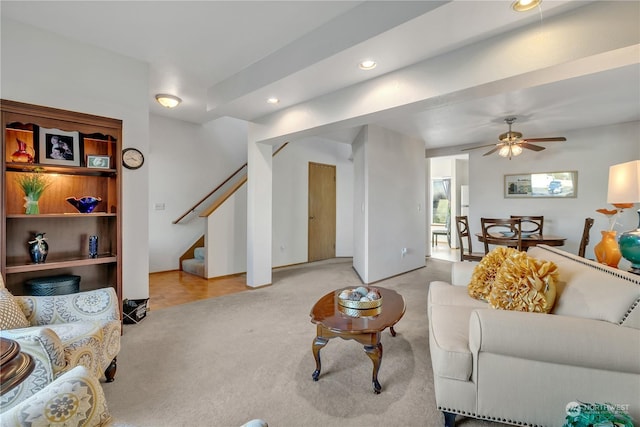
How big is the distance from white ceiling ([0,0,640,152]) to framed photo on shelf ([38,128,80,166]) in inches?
35.3

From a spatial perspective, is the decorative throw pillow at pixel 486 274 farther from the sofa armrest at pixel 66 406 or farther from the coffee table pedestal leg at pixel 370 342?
the sofa armrest at pixel 66 406

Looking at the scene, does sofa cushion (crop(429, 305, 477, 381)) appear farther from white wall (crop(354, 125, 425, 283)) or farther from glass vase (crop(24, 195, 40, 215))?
glass vase (crop(24, 195, 40, 215))

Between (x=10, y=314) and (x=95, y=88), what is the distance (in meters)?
2.23

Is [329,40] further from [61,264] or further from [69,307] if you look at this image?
[61,264]

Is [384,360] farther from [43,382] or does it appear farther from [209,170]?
[209,170]

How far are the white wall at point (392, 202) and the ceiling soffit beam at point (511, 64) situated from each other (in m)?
1.63

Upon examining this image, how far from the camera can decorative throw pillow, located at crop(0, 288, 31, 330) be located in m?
1.53

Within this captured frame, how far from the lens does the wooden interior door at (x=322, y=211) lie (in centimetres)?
645

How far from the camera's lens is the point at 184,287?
445 centimetres

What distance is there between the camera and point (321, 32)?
2.51 m

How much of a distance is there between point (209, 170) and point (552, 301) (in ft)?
18.6

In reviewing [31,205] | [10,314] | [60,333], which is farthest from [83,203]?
[60,333]

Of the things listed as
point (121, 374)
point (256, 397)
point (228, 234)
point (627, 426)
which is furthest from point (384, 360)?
point (228, 234)

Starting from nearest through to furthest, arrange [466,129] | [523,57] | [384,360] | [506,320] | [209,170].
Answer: [506,320], [523,57], [384,360], [466,129], [209,170]
